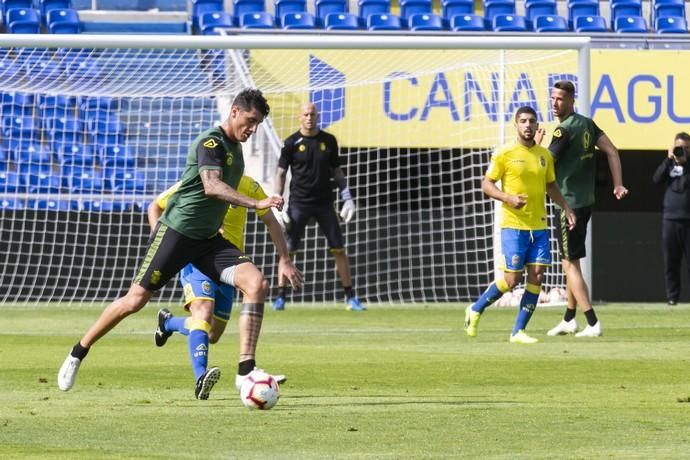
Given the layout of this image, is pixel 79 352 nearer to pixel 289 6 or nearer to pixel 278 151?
pixel 278 151

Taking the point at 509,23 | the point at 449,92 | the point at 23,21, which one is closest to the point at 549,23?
the point at 509,23

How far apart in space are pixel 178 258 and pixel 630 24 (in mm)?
16775

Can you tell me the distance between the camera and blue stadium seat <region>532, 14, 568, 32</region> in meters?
23.6

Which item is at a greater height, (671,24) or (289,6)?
(289,6)

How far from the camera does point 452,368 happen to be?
10.5 metres

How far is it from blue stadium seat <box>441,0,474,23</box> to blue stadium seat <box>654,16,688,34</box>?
3.03 meters

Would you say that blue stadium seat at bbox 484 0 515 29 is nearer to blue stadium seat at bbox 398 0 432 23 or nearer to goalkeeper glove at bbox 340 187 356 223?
blue stadium seat at bbox 398 0 432 23

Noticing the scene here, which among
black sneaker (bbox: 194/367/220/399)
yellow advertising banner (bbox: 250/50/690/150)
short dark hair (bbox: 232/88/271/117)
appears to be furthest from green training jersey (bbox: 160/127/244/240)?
yellow advertising banner (bbox: 250/50/690/150)

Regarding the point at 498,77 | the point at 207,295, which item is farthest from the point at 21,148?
the point at 207,295

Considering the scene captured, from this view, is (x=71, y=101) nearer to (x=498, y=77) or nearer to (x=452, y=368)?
(x=498, y=77)

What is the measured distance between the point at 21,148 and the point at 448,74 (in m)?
5.98

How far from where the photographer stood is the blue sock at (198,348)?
8.54 metres

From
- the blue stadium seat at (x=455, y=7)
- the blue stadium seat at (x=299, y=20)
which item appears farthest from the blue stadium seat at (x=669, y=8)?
the blue stadium seat at (x=299, y=20)

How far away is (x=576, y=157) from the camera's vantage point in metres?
13.2
